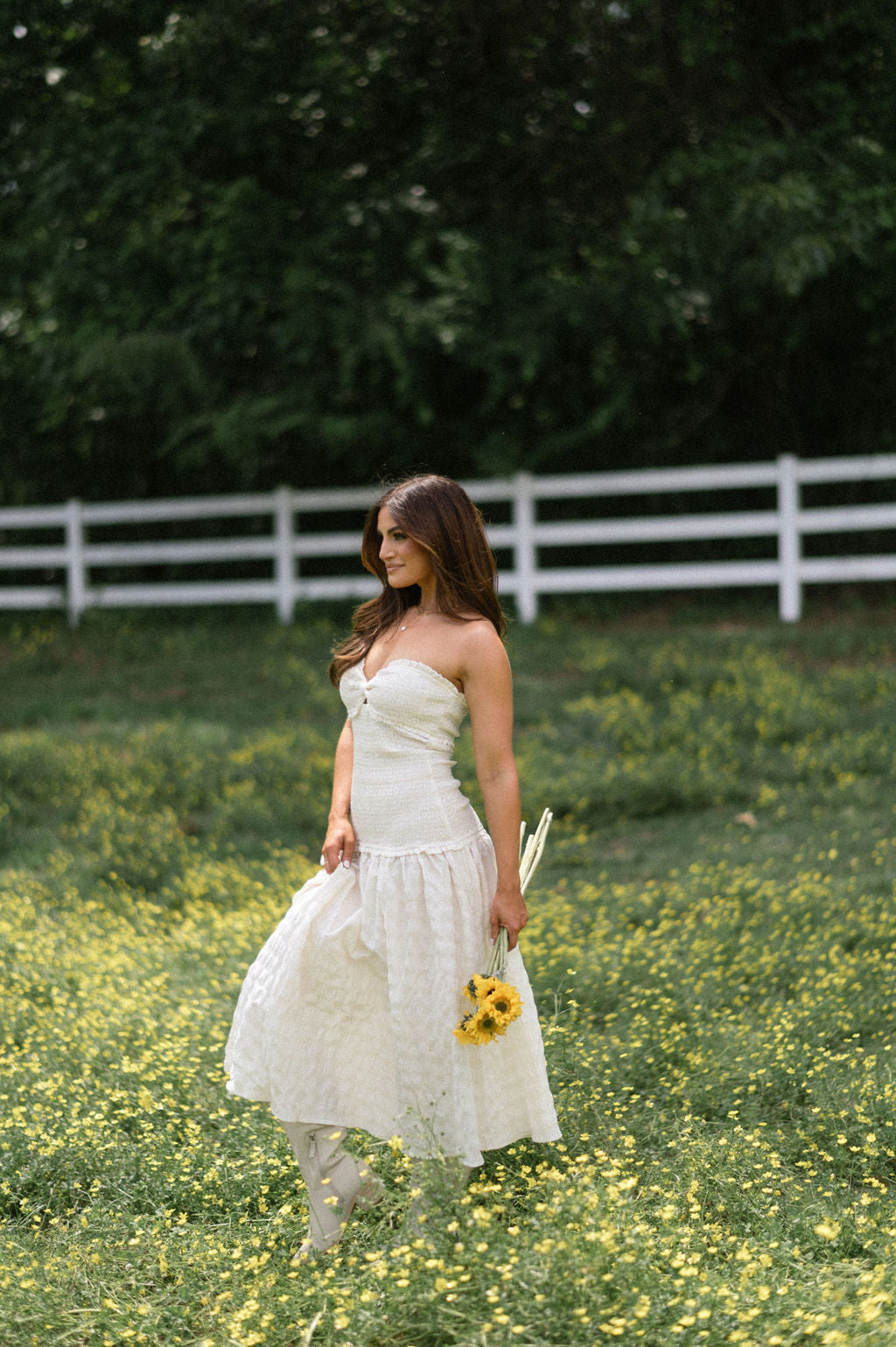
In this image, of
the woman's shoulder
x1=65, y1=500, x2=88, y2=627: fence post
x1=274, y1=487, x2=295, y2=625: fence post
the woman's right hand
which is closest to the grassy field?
the woman's right hand

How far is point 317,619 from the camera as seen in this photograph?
1279cm

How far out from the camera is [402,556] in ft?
10.9

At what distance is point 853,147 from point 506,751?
10.0 m

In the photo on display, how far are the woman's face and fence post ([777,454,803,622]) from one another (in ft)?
29.0

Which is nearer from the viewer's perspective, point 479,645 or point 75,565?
point 479,645

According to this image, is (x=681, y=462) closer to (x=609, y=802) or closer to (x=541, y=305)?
(x=541, y=305)

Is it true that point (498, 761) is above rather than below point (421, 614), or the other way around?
below

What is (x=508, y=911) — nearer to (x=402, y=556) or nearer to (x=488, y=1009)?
(x=488, y=1009)

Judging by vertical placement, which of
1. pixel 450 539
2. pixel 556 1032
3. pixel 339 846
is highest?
pixel 450 539

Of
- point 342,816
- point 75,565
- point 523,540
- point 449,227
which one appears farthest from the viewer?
point 75,565

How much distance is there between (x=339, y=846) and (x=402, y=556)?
726 mm

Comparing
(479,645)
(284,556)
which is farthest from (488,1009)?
(284,556)

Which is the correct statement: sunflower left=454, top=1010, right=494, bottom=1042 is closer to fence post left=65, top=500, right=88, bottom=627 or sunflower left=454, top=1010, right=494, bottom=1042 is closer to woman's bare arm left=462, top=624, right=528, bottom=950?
woman's bare arm left=462, top=624, right=528, bottom=950

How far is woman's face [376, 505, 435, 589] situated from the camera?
332 centimetres
